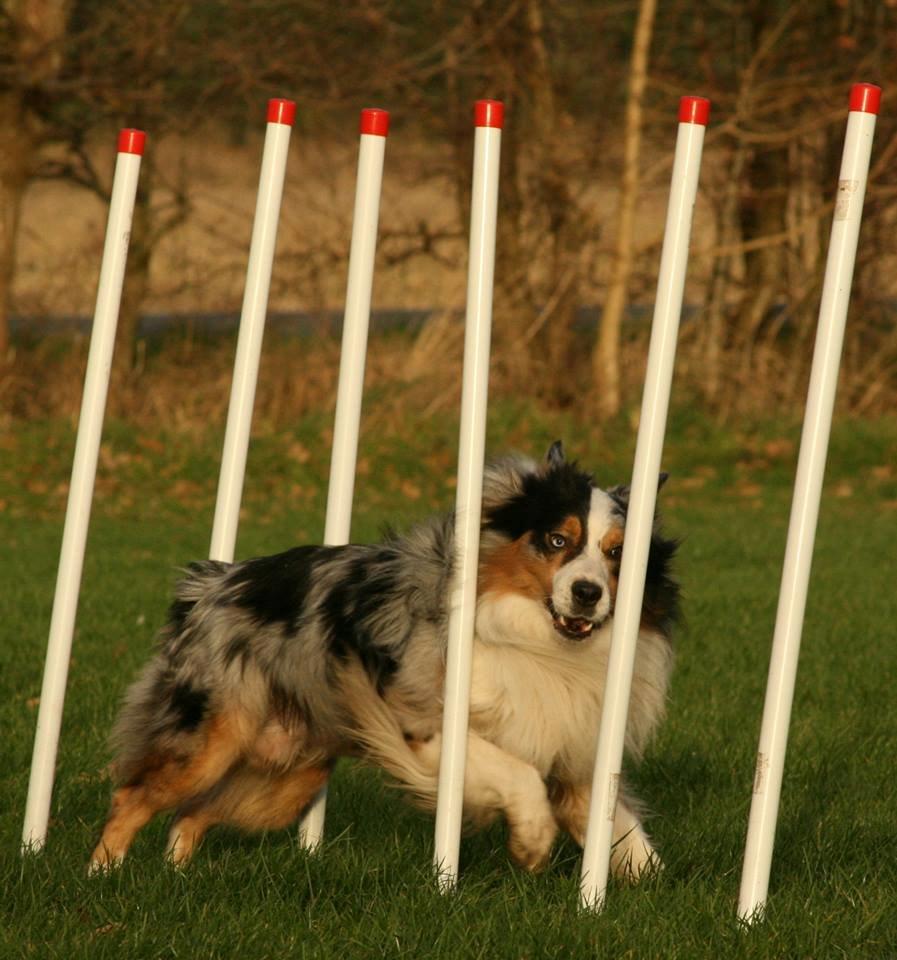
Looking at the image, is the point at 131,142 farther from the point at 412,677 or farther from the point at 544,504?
the point at 412,677

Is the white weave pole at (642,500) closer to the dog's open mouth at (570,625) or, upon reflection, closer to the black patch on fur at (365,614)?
the dog's open mouth at (570,625)

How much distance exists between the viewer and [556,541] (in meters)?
4.54

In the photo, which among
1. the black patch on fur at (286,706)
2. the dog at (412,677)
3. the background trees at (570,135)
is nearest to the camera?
the dog at (412,677)

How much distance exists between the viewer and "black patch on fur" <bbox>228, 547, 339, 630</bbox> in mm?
4707

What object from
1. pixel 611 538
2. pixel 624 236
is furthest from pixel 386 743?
pixel 624 236

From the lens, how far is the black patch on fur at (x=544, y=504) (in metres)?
4.54

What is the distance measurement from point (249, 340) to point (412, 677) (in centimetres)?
123

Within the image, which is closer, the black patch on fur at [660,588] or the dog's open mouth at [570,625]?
the dog's open mouth at [570,625]

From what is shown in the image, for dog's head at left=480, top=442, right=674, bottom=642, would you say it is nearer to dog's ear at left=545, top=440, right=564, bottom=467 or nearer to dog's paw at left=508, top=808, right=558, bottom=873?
dog's ear at left=545, top=440, right=564, bottom=467

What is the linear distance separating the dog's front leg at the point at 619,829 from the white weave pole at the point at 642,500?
1.58 feet

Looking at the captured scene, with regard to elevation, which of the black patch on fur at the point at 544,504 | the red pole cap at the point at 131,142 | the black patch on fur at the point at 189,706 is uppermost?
the red pole cap at the point at 131,142

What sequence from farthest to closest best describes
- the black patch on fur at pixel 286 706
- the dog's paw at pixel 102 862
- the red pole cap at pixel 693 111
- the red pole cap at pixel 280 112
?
1. the red pole cap at pixel 280 112
2. the black patch on fur at pixel 286 706
3. the dog's paw at pixel 102 862
4. the red pole cap at pixel 693 111

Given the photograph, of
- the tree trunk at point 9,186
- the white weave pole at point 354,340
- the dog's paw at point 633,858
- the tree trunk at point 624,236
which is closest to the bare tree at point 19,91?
the tree trunk at point 9,186

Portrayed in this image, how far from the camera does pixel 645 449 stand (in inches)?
160
